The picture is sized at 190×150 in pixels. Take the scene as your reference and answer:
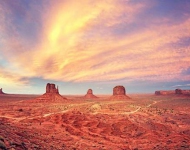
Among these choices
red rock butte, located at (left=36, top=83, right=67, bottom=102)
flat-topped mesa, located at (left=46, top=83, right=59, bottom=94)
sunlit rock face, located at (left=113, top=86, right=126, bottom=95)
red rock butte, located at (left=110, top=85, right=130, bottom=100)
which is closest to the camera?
red rock butte, located at (left=36, top=83, right=67, bottom=102)

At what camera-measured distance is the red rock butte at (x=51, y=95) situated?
102750 millimetres

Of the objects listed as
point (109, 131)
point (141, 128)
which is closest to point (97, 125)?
point (109, 131)

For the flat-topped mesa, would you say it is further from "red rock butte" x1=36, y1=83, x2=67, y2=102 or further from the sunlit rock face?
the sunlit rock face

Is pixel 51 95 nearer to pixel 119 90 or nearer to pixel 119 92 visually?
pixel 119 92

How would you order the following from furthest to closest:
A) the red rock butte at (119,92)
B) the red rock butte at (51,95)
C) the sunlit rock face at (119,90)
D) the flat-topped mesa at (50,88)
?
the sunlit rock face at (119,90), the red rock butte at (119,92), the flat-topped mesa at (50,88), the red rock butte at (51,95)

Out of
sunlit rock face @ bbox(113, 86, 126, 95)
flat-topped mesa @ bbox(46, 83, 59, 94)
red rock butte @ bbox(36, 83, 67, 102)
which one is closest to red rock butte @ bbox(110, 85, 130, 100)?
sunlit rock face @ bbox(113, 86, 126, 95)

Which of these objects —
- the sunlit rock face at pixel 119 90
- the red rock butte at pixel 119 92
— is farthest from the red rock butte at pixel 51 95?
the sunlit rock face at pixel 119 90

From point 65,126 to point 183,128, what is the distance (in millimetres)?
22368

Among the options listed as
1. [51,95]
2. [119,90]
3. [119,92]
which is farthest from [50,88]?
[119,90]

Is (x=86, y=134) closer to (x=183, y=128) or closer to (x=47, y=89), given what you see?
(x=183, y=128)

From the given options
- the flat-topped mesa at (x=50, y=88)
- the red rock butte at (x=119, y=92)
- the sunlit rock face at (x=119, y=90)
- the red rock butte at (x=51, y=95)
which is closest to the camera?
the red rock butte at (x=51, y=95)

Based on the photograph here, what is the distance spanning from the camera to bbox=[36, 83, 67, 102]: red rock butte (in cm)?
10275

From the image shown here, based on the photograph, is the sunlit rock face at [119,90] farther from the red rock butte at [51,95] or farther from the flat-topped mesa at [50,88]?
the flat-topped mesa at [50,88]

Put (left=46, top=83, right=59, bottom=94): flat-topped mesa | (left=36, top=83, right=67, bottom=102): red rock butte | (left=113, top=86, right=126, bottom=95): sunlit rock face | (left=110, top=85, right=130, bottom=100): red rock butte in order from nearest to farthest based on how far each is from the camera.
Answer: (left=36, top=83, right=67, bottom=102): red rock butte → (left=46, top=83, right=59, bottom=94): flat-topped mesa → (left=110, top=85, right=130, bottom=100): red rock butte → (left=113, top=86, right=126, bottom=95): sunlit rock face
